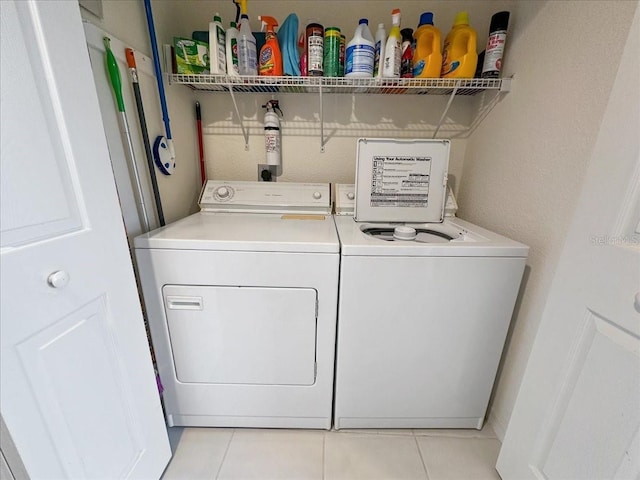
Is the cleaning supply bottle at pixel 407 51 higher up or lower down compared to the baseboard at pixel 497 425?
higher up

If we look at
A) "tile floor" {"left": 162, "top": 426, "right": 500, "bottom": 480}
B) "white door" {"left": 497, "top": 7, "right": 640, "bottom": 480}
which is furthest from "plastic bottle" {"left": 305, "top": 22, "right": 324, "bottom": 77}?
"tile floor" {"left": 162, "top": 426, "right": 500, "bottom": 480}

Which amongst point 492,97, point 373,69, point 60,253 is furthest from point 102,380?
point 492,97

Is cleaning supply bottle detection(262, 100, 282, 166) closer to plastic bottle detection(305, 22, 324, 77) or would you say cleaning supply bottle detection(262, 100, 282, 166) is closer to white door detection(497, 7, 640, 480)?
plastic bottle detection(305, 22, 324, 77)

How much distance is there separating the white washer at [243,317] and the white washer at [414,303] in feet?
0.43

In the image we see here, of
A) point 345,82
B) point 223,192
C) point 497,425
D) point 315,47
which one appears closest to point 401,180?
point 345,82

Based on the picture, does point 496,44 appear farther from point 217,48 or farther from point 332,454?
point 332,454

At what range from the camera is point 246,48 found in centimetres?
155

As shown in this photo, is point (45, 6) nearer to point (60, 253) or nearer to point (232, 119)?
point (60, 253)

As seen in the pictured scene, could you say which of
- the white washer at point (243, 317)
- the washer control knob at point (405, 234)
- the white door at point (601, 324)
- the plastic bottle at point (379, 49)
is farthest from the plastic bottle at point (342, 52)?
the white door at point (601, 324)

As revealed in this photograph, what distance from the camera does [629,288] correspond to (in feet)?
2.50

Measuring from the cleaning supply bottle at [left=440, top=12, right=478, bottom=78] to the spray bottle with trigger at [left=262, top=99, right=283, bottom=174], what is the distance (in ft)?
3.81

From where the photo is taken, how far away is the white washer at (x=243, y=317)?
1.23 meters

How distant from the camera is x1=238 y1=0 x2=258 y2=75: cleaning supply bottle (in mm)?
1525

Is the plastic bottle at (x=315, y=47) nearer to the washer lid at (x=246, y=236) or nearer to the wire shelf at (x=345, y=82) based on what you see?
the wire shelf at (x=345, y=82)
